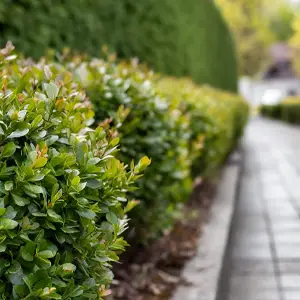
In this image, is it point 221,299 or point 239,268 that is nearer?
point 221,299

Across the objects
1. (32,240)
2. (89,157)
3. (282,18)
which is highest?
(89,157)

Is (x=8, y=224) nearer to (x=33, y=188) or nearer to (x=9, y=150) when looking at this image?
(x=33, y=188)

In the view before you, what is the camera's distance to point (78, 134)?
2109 mm

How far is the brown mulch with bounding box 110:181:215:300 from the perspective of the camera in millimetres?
3643

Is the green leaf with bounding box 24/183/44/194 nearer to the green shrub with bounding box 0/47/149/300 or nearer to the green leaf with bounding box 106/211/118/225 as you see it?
the green shrub with bounding box 0/47/149/300

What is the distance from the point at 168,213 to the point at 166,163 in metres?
0.43

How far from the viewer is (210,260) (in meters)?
4.29

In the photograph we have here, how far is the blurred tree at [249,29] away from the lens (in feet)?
132

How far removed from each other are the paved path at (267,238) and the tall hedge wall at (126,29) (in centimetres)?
247

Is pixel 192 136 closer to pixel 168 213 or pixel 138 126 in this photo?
pixel 168 213

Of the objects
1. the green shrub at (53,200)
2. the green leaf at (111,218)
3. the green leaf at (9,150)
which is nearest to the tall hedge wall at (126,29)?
the green shrub at (53,200)

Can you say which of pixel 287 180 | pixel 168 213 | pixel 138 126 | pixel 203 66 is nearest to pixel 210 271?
pixel 168 213

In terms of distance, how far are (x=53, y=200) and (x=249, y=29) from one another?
43294mm

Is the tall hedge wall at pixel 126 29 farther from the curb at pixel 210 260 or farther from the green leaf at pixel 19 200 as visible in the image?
the green leaf at pixel 19 200
